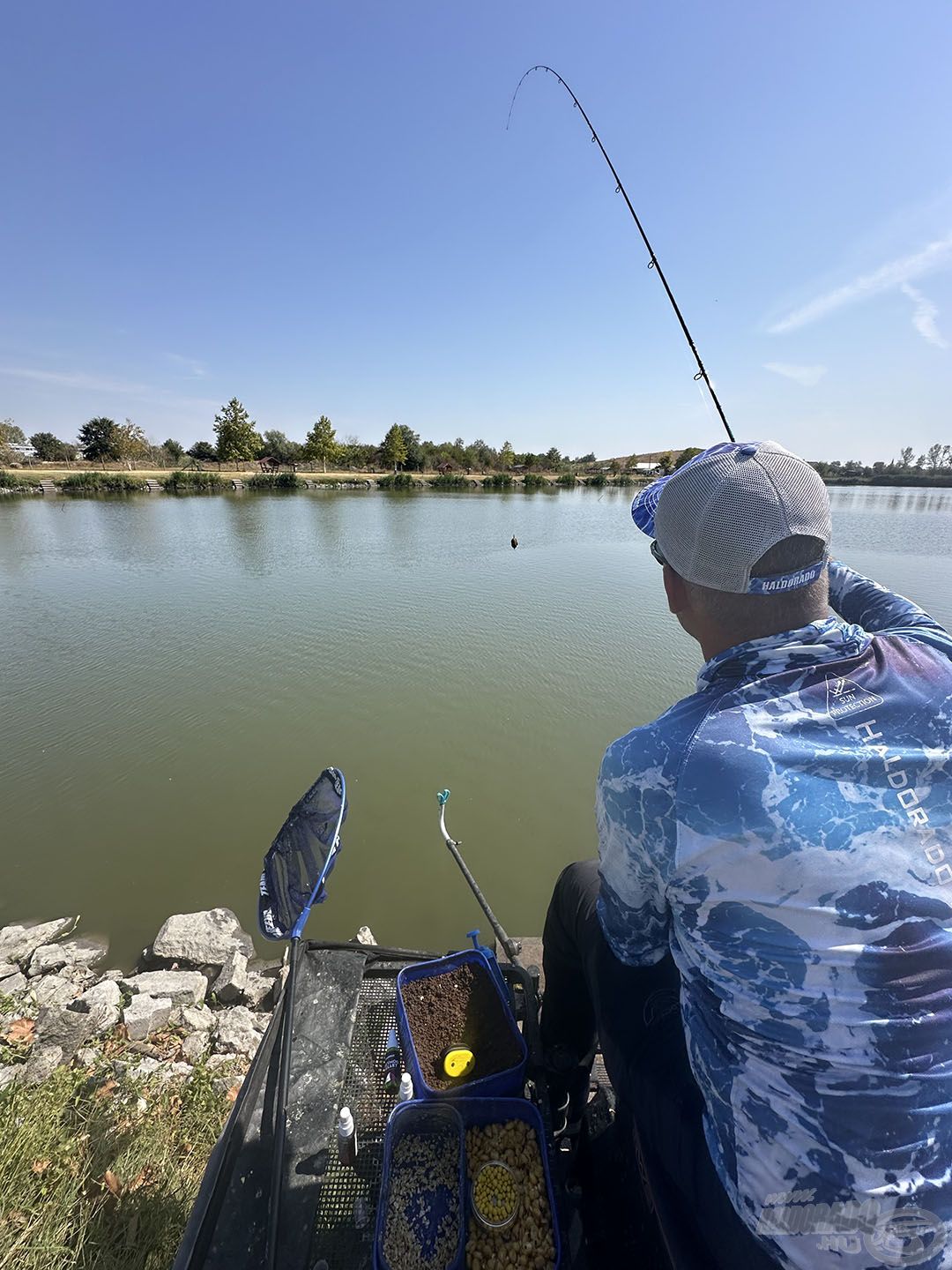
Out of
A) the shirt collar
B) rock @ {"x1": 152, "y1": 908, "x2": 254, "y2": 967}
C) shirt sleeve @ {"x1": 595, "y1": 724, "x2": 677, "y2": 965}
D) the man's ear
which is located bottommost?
rock @ {"x1": 152, "y1": 908, "x2": 254, "y2": 967}

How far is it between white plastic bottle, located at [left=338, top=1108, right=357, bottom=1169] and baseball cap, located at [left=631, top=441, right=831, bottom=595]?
2.03m

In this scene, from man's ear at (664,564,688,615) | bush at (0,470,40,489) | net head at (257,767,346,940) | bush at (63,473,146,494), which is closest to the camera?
man's ear at (664,564,688,615)

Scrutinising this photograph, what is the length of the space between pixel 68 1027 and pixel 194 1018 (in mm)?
576

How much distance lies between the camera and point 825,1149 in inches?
35.9

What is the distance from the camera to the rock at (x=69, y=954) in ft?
10.6

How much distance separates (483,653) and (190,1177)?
696cm

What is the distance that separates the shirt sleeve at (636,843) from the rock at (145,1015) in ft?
8.69

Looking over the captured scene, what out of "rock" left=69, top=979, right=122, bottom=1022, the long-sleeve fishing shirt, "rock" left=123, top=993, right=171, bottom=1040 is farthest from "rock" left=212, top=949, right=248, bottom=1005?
the long-sleeve fishing shirt

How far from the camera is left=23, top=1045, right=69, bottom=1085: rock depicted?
7.79ft

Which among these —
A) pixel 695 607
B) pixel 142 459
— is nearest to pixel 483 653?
pixel 695 607

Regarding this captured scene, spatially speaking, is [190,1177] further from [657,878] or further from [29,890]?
[29,890]

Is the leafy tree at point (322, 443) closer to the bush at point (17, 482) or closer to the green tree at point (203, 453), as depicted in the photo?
the green tree at point (203, 453)

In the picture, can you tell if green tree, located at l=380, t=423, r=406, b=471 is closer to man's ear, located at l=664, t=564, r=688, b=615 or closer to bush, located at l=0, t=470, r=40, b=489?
bush, located at l=0, t=470, r=40, b=489

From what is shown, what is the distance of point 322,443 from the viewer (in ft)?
185
